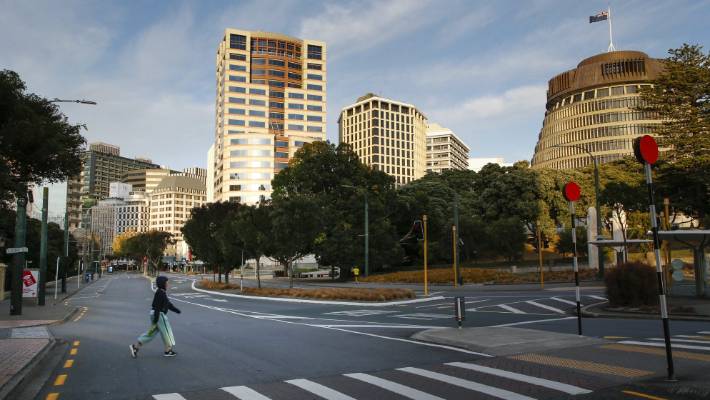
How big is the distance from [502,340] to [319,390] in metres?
5.81

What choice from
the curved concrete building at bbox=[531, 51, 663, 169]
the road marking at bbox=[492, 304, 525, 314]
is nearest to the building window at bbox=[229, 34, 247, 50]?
the curved concrete building at bbox=[531, 51, 663, 169]

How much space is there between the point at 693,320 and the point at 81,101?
21.7 m

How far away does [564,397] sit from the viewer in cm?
707

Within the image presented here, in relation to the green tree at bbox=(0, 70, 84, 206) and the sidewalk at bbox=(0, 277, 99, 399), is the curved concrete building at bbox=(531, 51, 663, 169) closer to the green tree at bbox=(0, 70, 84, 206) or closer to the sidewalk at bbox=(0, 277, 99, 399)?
the sidewalk at bbox=(0, 277, 99, 399)

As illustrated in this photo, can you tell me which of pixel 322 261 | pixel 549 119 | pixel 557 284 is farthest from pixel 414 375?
pixel 549 119

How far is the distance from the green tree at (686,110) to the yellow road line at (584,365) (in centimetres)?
3280

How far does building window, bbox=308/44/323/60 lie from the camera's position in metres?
152

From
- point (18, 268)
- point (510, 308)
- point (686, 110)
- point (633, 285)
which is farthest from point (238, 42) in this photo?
point (633, 285)

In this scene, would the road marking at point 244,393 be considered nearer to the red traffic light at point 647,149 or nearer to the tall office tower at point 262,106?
the red traffic light at point 647,149

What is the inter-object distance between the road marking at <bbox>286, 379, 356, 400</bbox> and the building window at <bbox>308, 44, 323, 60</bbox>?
494 ft

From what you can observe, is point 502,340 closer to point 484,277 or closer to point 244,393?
point 244,393

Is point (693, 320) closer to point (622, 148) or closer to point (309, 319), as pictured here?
point (309, 319)

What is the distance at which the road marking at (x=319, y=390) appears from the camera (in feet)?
24.2

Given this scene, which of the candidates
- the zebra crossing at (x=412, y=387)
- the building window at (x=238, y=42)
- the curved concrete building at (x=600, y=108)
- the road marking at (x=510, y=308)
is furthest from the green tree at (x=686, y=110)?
the building window at (x=238, y=42)
